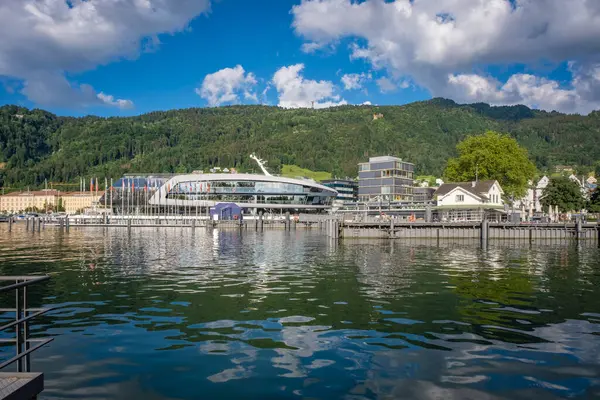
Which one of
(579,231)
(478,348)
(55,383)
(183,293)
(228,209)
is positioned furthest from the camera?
(228,209)

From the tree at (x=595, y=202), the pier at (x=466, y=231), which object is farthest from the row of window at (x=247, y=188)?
the pier at (x=466, y=231)

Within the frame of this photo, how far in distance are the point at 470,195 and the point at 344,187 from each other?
11548cm

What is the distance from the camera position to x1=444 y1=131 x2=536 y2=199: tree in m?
90.4

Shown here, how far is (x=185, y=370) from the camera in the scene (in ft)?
34.7

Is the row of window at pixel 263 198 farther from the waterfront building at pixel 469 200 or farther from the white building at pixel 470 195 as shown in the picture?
the white building at pixel 470 195

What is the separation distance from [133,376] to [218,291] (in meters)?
10.6

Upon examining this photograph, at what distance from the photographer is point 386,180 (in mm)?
138875

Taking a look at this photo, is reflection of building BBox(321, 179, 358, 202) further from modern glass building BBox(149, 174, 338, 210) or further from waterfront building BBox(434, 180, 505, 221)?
waterfront building BBox(434, 180, 505, 221)

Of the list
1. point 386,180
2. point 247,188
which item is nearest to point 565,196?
point 386,180

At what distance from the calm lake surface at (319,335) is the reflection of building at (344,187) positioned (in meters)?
163

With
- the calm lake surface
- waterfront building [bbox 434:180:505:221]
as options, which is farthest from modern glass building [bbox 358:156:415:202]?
the calm lake surface

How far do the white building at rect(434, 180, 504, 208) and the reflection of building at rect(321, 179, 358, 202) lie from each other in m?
107

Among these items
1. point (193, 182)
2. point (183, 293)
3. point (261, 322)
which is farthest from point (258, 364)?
point (193, 182)

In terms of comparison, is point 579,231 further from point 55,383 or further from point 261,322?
point 55,383
